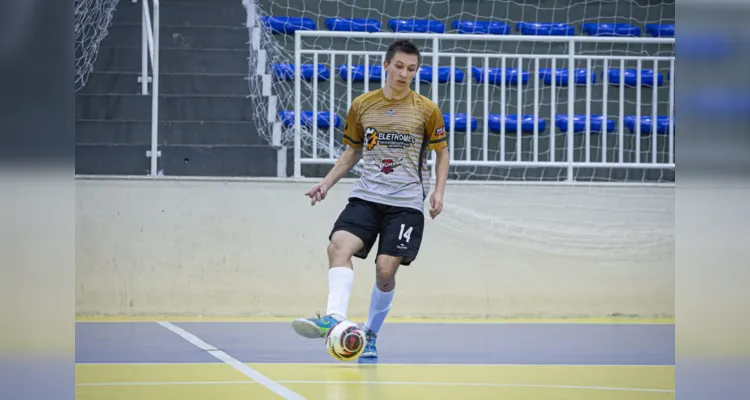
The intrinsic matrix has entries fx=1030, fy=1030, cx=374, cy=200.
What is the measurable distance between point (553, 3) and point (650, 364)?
7712 mm

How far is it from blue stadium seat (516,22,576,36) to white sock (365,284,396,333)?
266 inches

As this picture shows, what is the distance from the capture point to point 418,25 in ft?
40.2

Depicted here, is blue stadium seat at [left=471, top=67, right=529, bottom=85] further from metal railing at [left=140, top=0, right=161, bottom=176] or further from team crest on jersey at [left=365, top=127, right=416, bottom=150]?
team crest on jersey at [left=365, top=127, right=416, bottom=150]

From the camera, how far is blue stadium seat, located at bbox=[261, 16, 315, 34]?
36.9 feet

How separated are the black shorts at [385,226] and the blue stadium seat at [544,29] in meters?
6.77

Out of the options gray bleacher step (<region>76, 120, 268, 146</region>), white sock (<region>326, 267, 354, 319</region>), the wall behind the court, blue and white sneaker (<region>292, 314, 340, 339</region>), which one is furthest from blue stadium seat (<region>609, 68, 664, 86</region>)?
blue and white sneaker (<region>292, 314, 340, 339</region>)

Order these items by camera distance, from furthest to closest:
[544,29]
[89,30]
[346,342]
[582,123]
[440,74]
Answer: [544,29] < [440,74] < [582,123] < [89,30] < [346,342]

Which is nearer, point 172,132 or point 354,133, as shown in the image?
point 354,133

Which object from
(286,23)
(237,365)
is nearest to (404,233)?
(237,365)

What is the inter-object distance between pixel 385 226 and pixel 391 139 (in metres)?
0.47

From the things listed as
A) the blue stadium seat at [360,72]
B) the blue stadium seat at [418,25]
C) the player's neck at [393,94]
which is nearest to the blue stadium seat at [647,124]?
the blue stadium seat at [418,25]

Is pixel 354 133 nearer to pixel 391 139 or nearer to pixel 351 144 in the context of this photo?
pixel 351 144
